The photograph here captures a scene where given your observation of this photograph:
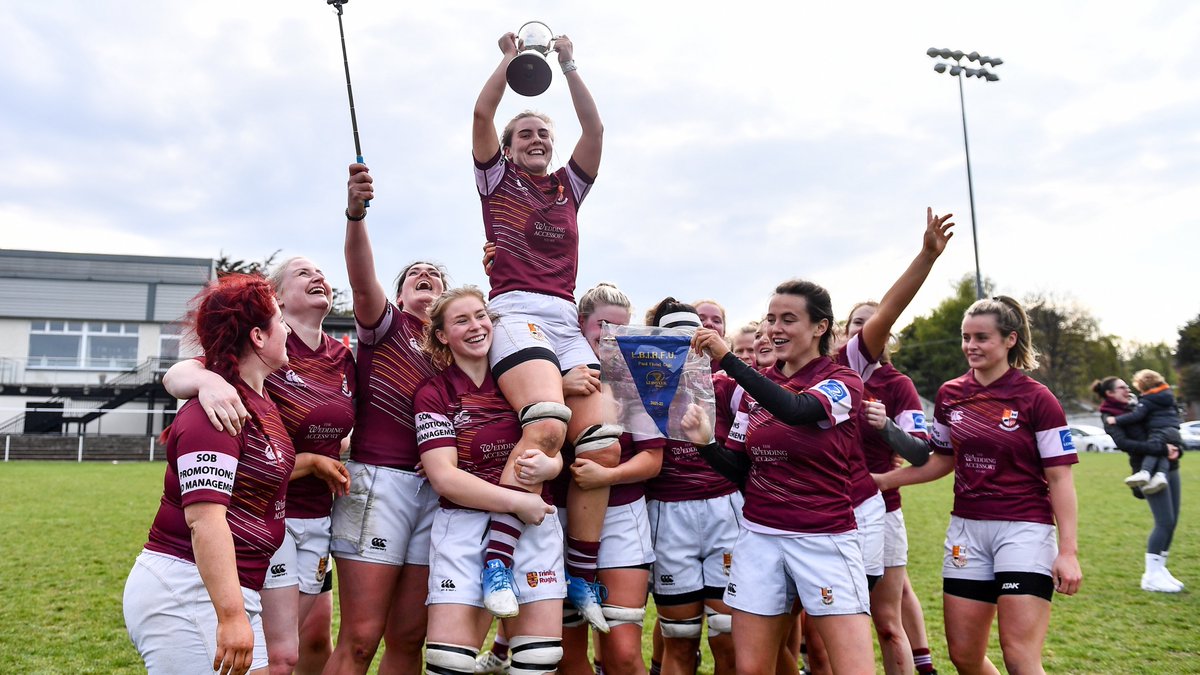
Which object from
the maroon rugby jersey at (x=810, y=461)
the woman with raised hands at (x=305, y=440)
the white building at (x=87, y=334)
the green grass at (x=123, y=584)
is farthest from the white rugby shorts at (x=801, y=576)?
the white building at (x=87, y=334)

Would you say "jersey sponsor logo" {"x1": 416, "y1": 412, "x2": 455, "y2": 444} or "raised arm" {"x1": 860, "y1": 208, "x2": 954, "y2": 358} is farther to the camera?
"raised arm" {"x1": 860, "y1": 208, "x2": 954, "y2": 358}

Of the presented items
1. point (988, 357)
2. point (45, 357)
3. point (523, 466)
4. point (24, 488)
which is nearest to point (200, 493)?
point (523, 466)

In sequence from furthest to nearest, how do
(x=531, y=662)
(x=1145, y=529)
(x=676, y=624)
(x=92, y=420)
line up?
(x=92, y=420), (x=1145, y=529), (x=676, y=624), (x=531, y=662)

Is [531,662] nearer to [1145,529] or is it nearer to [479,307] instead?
[479,307]

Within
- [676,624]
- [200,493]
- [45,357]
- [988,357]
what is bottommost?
[676,624]

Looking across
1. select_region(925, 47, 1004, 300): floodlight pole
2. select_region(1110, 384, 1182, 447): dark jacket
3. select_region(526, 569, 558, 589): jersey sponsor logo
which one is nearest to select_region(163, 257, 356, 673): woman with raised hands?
select_region(526, 569, 558, 589): jersey sponsor logo

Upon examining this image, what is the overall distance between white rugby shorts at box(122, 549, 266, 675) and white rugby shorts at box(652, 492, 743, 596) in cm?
241

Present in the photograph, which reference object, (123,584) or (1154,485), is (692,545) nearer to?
(1154,485)

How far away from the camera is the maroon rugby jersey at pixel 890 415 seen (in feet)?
17.3

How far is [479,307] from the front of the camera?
13.3 feet

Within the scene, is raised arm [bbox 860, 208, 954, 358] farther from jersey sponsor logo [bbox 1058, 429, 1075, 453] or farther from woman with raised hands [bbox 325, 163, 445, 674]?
woman with raised hands [bbox 325, 163, 445, 674]

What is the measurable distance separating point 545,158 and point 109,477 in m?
21.8

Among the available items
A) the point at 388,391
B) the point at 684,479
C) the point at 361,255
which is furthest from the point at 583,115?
the point at 684,479

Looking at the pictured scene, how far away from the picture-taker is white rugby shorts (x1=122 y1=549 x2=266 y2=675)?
9.21ft
